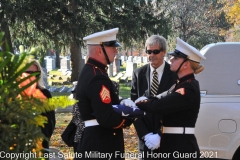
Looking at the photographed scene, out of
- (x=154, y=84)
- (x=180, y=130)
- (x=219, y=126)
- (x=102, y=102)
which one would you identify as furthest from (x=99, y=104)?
(x=219, y=126)

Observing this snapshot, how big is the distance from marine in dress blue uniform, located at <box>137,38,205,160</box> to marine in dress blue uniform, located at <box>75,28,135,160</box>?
1.19 feet

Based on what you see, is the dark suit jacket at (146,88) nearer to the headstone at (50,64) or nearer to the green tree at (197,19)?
the green tree at (197,19)

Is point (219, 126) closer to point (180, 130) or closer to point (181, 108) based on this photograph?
point (180, 130)

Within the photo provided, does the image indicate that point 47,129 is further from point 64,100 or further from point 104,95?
point 64,100

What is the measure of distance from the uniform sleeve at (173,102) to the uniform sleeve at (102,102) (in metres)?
0.38

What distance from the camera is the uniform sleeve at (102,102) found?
3693 mm

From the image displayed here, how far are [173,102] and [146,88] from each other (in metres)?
1.29

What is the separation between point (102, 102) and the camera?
3.68 meters

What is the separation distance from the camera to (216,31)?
138 ft

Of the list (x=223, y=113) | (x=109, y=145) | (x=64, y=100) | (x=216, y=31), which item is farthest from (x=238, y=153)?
(x=216, y=31)

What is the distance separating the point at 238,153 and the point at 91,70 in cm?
304

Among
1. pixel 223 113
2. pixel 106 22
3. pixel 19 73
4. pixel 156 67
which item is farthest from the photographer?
pixel 106 22

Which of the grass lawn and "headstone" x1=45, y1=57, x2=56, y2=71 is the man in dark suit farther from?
"headstone" x1=45, y1=57, x2=56, y2=71

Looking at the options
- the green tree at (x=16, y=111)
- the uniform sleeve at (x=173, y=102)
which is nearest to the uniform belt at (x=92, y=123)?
the uniform sleeve at (x=173, y=102)
